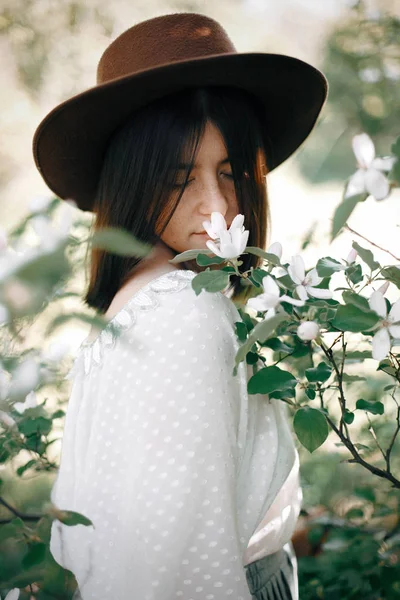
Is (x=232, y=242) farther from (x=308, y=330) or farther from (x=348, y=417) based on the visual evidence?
(x=348, y=417)

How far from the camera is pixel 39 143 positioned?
1275 millimetres

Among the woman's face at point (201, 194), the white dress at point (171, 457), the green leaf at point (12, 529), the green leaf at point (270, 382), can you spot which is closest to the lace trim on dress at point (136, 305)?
the white dress at point (171, 457)

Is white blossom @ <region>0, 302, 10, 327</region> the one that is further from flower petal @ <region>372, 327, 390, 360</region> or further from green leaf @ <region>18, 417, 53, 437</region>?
green leaf @ <region>18, 417, 53, 437</region>

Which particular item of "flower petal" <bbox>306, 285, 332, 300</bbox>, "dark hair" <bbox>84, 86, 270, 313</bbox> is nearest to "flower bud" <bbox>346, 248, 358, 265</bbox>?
"flower petal" <bbox>306, 285, 332, 300</bbox>

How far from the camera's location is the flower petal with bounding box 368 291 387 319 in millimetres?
769

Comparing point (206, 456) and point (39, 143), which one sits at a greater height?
point (39, 143)

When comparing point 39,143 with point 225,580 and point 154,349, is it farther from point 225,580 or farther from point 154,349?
point 225,580

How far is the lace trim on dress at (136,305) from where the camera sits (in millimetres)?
969

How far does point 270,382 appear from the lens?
33.9 inches

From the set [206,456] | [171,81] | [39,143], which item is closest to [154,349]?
[206,456]

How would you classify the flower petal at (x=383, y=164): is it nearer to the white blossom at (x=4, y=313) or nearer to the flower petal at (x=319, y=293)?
the flower petal at (x=319, y=293)

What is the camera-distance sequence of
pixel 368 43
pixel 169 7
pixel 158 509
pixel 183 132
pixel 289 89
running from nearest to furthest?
1. pixel 158 509
2. pixel 183 132
3. pixel 289 89
4. pixel 368 43
5. pixel 169 7

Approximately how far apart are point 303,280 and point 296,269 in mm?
22

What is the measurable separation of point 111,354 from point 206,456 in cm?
24
